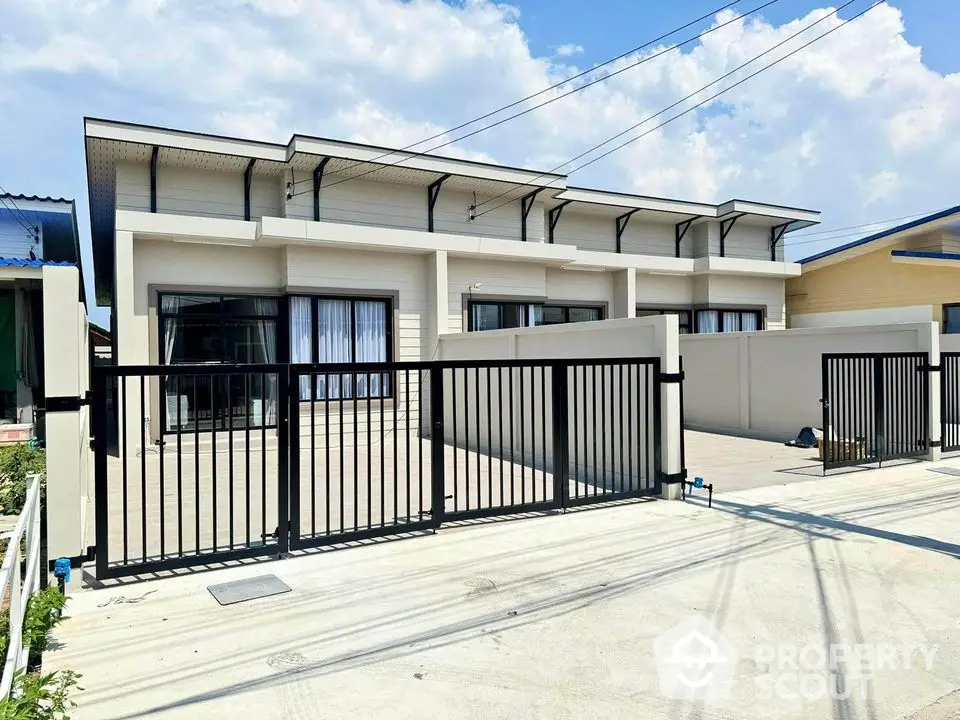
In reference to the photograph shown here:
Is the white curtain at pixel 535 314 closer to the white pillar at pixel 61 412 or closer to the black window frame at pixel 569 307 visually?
the black window frame at pixel 569 307

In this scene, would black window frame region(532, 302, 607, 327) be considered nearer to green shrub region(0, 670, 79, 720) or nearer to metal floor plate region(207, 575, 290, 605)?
metal floor plate region(207, 575, 290, 605)

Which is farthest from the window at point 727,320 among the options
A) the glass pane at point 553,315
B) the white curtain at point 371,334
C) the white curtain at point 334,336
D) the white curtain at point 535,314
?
the white curtain at point 334,336

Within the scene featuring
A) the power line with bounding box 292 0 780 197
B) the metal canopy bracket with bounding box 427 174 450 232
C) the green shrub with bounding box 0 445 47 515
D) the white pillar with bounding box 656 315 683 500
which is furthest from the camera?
the metal canopy bracket with bounding box 427 174 450 232

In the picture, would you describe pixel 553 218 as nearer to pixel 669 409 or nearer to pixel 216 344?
pixel 216 344

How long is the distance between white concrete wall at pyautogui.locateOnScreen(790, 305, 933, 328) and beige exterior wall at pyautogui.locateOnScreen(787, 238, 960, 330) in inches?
3.7

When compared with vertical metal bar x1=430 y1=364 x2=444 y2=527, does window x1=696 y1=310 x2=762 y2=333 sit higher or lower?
higher

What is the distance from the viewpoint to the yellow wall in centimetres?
1599

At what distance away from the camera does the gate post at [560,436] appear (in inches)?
257

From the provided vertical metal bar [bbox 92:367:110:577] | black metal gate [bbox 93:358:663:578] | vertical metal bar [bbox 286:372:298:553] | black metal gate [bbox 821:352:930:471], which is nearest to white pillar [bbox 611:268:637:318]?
black metal gate [bbox 93:358:663:578]

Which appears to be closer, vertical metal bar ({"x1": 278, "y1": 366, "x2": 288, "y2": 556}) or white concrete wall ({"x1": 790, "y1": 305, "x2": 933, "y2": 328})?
vertical metal bar ({"x1": 278, "y1": 366, "x2": 288, "y2": 556})

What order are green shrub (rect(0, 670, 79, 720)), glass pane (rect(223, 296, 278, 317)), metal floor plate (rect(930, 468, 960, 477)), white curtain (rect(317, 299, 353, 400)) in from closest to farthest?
green shrub (rect(0, 670, 79, 720)) → metal floor plate (rect(930, 468, 960, 477)) → glass pane (rect(223, 296, 278, 317)) → white curtain (rect(317, 299, 353, 400))

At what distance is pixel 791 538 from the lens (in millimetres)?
5547

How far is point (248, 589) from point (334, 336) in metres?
8.41
